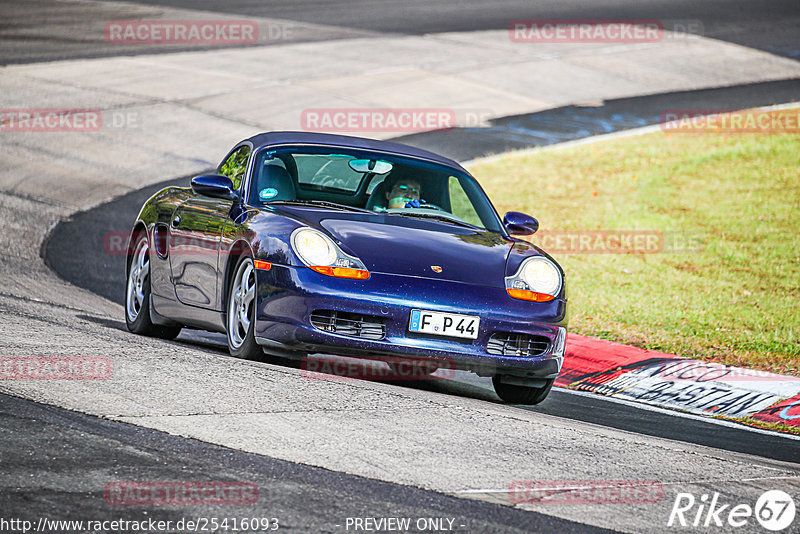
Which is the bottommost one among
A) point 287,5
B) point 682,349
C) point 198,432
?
point 682,349

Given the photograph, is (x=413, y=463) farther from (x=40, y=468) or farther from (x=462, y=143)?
(x=462, y=143)

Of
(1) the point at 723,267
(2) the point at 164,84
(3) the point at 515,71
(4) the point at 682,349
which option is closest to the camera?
(4) the point at 682,349

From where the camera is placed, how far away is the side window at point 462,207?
8.22 m

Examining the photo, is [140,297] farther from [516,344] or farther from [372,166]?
[516,344]

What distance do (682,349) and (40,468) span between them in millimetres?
6191

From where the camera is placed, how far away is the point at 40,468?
4387 mm

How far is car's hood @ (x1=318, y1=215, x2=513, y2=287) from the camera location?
267 inches

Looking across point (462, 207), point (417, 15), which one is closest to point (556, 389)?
point (462, 207)

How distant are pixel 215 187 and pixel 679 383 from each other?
3.50 metres

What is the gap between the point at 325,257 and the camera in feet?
22.0

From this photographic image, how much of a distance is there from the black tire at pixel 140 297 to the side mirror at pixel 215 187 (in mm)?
1251

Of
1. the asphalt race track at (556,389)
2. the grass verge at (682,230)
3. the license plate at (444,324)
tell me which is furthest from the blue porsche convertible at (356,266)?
the grass verge at (682,230)

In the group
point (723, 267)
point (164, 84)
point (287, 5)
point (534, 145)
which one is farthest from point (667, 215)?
point (287, 5)

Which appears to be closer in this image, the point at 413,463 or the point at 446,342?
the point at 413,463
